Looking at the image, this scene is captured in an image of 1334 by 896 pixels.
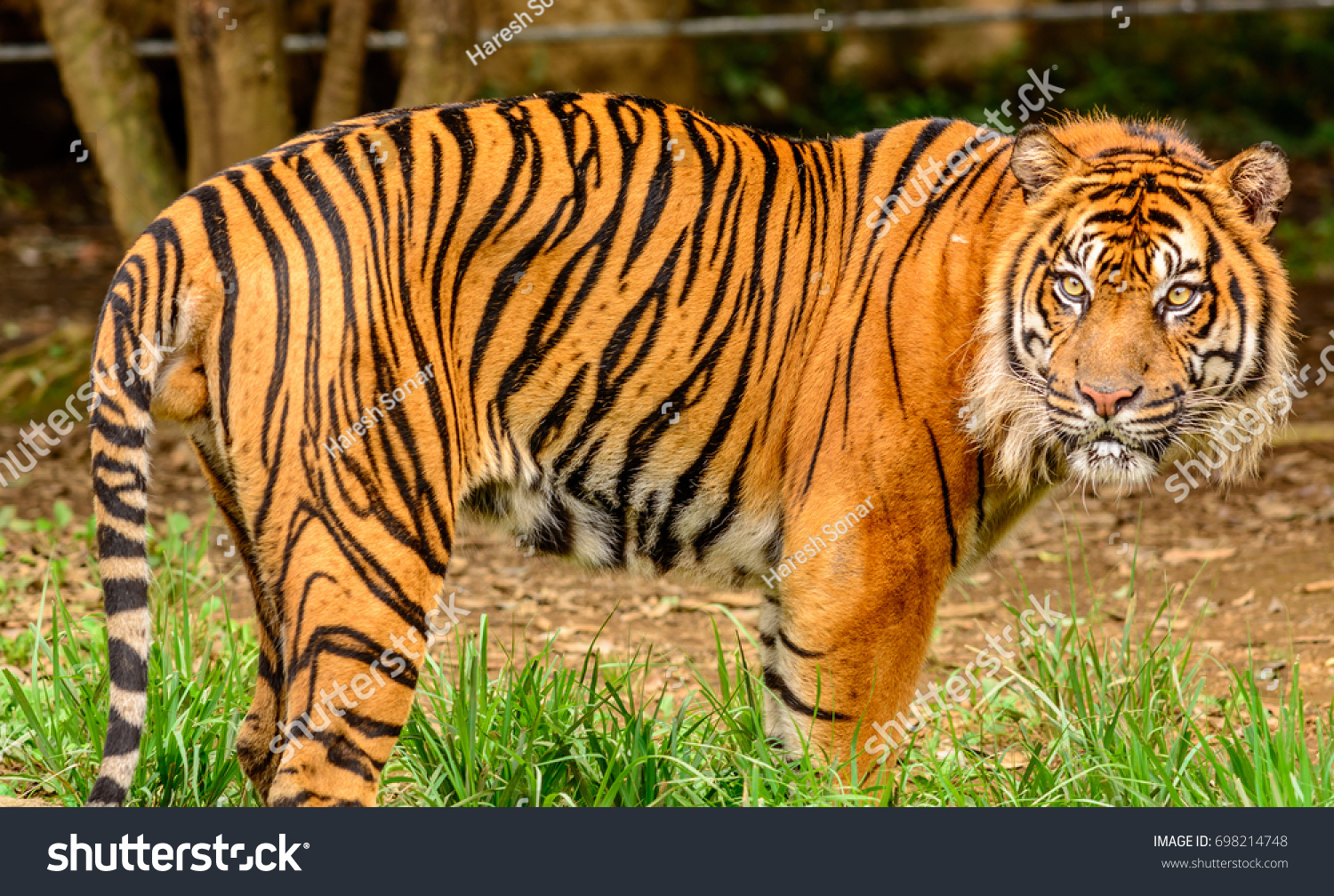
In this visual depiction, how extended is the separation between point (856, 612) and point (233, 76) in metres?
4.45

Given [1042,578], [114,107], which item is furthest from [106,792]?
[114,107]

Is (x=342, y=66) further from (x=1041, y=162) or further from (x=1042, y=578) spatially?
(x=1041, y=162)

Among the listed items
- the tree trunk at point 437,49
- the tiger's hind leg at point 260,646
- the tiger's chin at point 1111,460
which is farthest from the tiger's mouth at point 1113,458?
the tree trunk at point 437,49

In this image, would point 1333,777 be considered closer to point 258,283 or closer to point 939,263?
point 939,263

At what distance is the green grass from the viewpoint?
336 cm

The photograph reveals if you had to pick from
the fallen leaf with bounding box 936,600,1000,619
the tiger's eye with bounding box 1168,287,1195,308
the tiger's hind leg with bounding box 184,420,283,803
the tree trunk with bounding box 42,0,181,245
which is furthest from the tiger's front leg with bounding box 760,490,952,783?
the tree trunk with bounding box 42,0,181,245

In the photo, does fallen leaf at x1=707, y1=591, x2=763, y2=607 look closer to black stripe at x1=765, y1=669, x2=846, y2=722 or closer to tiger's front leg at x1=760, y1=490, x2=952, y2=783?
black stripe at x1=765, y1=669, x2=846, y2=722

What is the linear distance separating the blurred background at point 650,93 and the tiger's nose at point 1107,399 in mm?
928

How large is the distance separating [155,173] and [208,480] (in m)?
4.11

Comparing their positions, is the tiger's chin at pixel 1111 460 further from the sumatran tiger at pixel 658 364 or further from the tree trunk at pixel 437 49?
the tree trunk at pixel 437 49

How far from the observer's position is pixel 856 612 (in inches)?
125

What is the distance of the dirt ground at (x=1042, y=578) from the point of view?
4.95 meters

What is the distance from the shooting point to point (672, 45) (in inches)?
445

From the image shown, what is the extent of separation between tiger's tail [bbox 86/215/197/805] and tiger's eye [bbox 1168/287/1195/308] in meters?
2.16
